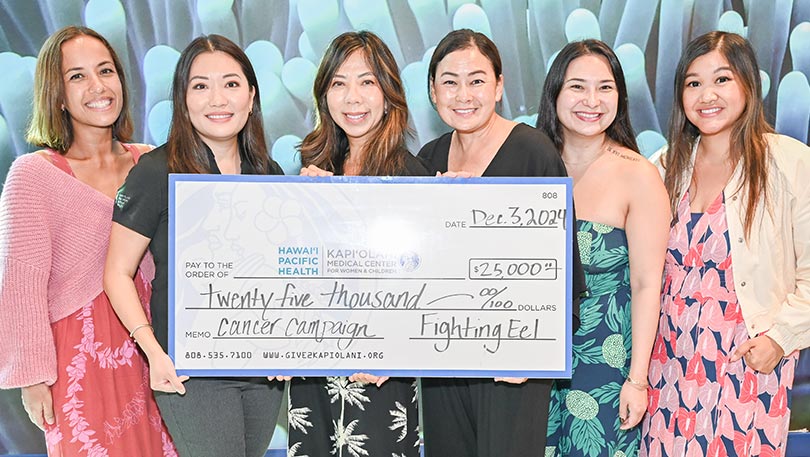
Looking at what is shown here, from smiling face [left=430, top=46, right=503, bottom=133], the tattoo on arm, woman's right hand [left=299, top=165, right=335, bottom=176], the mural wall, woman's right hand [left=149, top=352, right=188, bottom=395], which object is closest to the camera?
woman's right hand [left=149, top=352, right=188, bottom=395]

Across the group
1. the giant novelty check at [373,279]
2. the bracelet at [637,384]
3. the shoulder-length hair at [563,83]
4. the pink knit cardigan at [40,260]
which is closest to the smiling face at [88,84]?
the pink knit cardigan at [40,260]

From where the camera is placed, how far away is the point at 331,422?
2.04 meters

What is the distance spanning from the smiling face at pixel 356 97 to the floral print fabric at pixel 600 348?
71cm

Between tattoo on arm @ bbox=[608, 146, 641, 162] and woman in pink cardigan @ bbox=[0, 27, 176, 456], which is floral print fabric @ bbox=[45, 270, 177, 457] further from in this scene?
tattoo on arm @ bbox=[608, 146, 641, 162]

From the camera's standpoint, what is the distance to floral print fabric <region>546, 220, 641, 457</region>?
2.16 meters

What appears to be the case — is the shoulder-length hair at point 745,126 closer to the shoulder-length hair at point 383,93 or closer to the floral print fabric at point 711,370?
the floral print fabric at point 711,370

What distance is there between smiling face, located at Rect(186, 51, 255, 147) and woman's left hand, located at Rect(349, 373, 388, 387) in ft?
2.47

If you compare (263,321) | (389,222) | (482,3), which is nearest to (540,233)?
(389,222)

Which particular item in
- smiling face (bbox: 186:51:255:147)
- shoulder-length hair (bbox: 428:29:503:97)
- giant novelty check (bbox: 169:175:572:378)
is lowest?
giant novelty check (bbox: 169:175:572:378)

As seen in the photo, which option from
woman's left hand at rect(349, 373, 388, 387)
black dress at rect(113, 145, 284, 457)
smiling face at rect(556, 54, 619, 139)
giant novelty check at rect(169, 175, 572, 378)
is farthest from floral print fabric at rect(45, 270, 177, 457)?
Result: smiling face at rect(556, 54, 619, 139)

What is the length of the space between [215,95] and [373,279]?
663 mm

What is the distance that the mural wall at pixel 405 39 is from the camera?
3211 millimetres

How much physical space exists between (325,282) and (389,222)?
231 millimetres

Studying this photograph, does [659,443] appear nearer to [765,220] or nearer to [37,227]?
[765,220]
